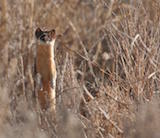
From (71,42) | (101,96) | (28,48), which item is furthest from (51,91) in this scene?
(71,42)

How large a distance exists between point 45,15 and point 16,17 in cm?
42

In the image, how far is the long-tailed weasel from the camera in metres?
4.57

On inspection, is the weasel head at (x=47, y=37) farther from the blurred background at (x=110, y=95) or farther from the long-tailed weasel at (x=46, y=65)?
the blurred background at (x=110, y=95)

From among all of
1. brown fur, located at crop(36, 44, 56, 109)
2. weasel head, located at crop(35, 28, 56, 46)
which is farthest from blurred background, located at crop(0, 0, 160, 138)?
weasel head, located at crop(35, 28, 56, 46)

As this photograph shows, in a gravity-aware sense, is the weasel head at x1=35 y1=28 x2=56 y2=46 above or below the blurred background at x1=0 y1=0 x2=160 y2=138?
above

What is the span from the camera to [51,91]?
4.60 meters

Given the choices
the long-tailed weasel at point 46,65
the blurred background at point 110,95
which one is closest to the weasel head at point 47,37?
the long-tailed weasel at point 46,65

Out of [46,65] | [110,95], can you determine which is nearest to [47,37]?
[46,65]

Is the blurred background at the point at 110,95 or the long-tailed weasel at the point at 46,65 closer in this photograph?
the blurred background at the point at 110,95

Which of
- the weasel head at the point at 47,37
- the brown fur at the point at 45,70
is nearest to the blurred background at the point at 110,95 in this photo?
the brown fur at the point at 45,70

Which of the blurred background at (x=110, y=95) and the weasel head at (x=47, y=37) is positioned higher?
the weasel head at (x=47, y=37)

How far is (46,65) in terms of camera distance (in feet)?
15.2

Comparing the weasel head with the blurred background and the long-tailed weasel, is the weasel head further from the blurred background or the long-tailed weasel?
the blurred background

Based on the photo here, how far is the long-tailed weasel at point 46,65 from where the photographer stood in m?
4.57
